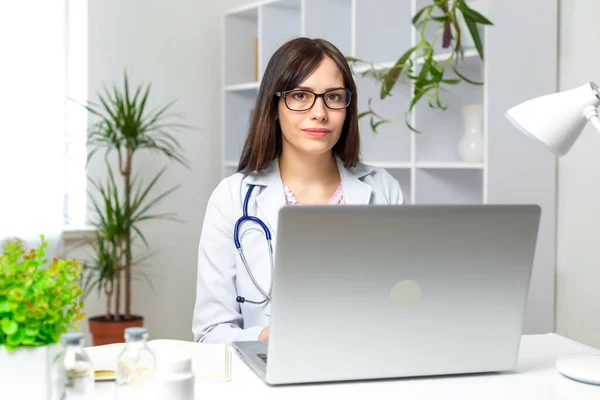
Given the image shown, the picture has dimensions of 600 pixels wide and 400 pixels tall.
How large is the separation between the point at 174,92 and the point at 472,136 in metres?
1.73

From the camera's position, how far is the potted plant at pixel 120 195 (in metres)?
3.56

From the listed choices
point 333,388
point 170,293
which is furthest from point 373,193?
point 170,293

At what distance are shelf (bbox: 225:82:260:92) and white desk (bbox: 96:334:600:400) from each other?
260 cm

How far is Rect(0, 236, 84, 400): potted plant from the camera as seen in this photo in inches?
44.6

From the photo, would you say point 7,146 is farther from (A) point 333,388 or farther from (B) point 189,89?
(A) point 333,388

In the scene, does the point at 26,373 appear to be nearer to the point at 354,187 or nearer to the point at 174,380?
the point at 174,380

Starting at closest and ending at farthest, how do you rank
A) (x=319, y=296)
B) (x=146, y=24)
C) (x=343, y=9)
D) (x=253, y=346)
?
(x=319, y=296) → (x=253, y=346) → (x=343, y=9) → (x=146, y=24)

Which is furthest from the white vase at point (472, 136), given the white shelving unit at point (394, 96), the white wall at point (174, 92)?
the white wall at point (174, 92)

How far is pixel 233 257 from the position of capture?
2.04 meters

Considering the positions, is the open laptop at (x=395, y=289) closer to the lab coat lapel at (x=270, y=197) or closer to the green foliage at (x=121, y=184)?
the lab coat lapel at (x=270, y=197)

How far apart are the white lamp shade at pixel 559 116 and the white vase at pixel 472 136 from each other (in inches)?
58.6

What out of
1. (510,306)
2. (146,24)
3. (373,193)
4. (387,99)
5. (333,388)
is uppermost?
(146,24)

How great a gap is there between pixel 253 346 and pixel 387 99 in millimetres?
1996

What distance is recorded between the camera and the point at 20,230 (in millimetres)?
3477
